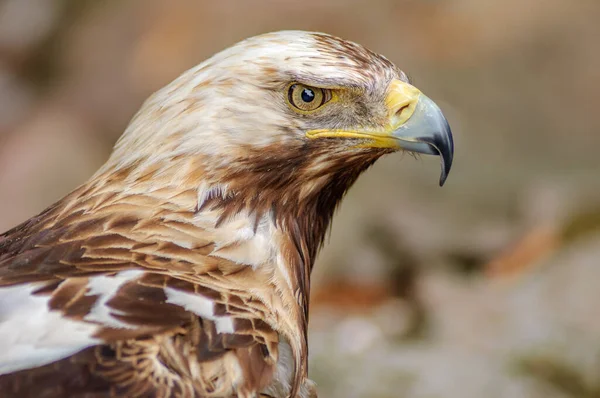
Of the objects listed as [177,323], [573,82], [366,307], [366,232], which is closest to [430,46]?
[573,82]

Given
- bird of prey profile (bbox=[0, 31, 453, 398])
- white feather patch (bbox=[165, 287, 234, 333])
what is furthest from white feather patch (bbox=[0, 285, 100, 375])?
white feather patch (bbox=[165, 287, 234, 333])

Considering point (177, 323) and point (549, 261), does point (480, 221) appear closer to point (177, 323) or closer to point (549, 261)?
point (549, 261)

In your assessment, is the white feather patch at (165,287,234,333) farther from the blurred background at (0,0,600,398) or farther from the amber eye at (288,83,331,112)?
the blurred background at (0,0,600,398)

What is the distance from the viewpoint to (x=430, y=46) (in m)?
8.43

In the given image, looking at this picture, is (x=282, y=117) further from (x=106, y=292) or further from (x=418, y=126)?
(x=106, y=292)

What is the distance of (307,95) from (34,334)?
110 cm

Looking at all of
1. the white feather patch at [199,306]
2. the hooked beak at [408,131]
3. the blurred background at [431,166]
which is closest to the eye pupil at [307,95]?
the hooked beak at [408,131]

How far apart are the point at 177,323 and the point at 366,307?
16.0 ft

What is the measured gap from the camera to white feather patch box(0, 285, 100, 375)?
224 centimetres

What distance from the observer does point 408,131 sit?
2.89 m

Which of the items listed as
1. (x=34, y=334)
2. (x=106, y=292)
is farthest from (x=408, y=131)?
(x=34, y=334)

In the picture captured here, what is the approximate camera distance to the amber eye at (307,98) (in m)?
2.85

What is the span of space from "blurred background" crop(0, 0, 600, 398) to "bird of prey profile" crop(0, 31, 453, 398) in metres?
2.61

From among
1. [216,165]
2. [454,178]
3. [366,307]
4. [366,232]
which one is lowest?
[366,307]
